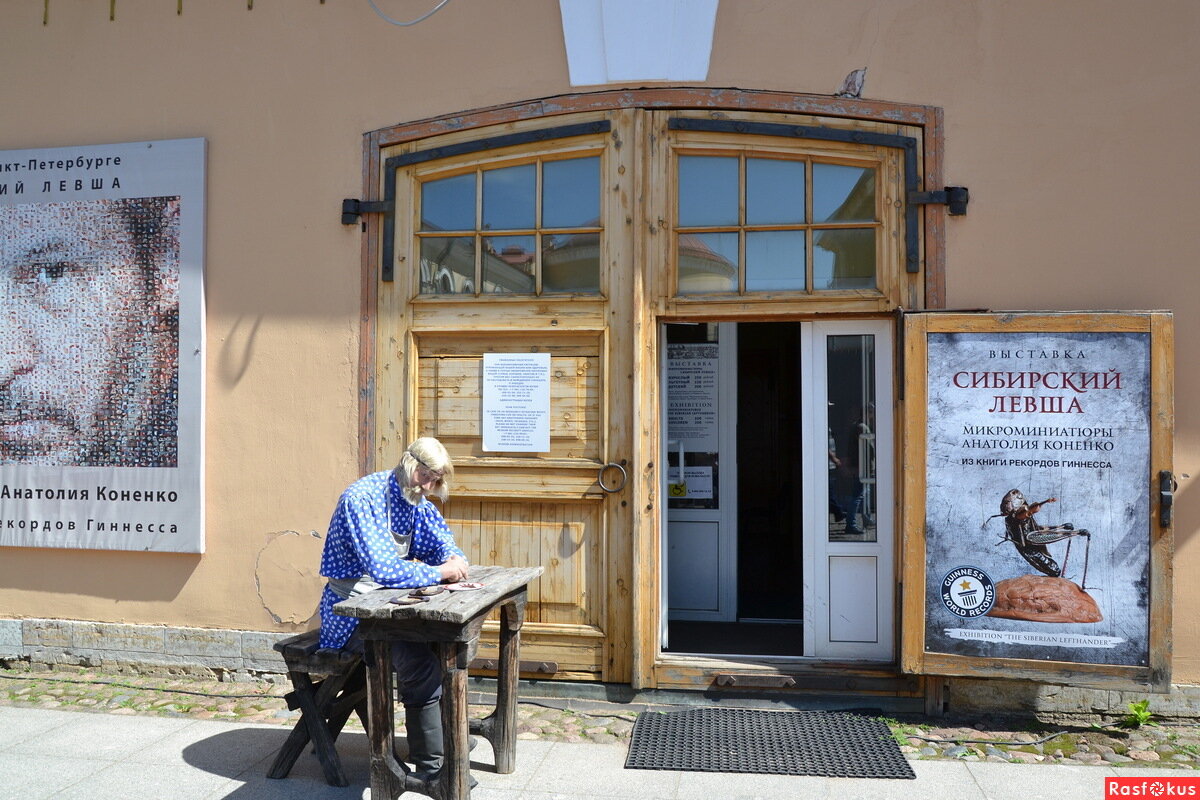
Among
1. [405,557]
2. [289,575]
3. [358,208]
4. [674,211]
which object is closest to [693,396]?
[674,211]

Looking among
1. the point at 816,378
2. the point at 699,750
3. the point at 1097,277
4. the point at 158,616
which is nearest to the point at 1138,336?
the point at 1097,277

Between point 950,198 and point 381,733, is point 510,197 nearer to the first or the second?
point 950,198

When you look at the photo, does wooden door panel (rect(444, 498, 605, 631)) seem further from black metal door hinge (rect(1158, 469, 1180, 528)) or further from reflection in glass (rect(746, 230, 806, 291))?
black metal door hinge (rect(1158, 469, 1180, 528))

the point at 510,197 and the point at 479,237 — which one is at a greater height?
the point at 510,197

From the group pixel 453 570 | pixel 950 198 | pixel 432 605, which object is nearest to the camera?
pixel 432 605

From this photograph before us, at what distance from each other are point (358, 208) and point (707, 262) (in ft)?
6.49

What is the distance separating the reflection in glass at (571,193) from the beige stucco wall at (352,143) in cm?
43

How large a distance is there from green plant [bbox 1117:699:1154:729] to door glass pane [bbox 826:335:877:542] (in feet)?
4.71

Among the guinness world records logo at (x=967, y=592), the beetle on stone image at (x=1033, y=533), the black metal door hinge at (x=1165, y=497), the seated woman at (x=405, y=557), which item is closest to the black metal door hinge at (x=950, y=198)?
the beetle on stone image at (x=1033, y=533)

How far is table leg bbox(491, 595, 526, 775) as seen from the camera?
14.0 feet

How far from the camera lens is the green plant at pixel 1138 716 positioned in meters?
4.75

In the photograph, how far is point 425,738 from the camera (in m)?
3.90

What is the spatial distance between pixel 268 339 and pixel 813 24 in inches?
136

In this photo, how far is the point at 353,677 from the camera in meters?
4.29
